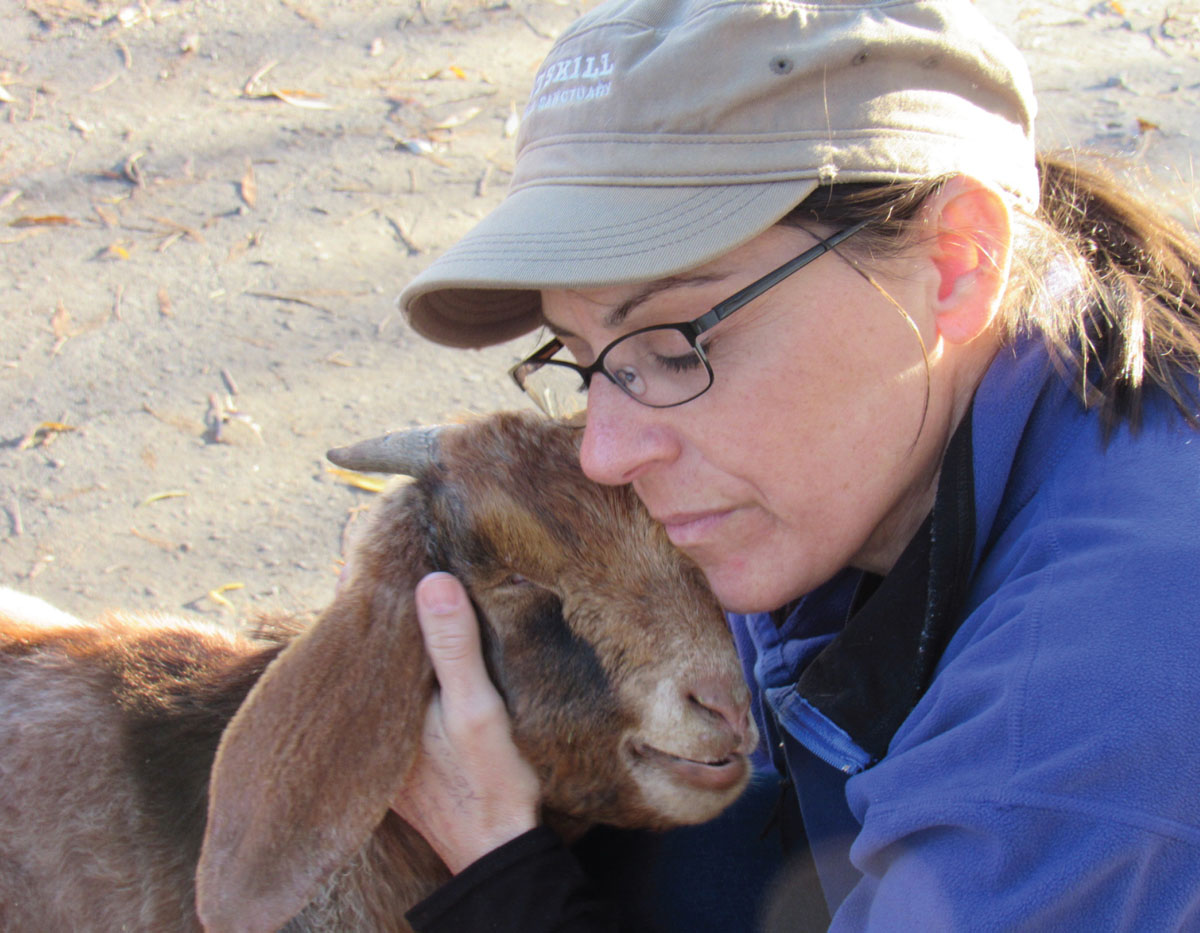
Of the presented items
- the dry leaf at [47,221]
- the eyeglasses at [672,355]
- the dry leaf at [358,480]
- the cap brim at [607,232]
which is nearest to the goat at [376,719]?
the eyeglasses at [672,355]

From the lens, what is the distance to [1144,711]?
1.58 m

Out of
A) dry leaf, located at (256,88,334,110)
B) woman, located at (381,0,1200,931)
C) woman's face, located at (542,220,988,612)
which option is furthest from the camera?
dry leaf, located at (256,88,334,110)

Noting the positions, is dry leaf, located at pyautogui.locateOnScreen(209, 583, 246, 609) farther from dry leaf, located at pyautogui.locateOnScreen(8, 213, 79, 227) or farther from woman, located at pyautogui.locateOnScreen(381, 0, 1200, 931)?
dry leaf, located at pyautogui.locateOnScreen(8, 213, 79, 227)

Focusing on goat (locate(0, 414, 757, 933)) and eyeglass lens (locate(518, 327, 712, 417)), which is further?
goat (locate(0, 414, 757, 933))

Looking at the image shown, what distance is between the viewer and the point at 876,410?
83.8 inches

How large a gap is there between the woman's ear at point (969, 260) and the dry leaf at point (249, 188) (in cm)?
569

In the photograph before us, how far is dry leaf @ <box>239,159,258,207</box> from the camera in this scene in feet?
22.9

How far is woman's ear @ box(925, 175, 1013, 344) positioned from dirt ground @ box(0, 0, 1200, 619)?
3.75 feet

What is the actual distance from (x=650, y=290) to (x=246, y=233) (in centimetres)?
523

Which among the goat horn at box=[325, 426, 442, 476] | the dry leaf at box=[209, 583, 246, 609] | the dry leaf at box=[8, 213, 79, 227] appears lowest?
the dry leaf at box=[209, 583, 246, 609]

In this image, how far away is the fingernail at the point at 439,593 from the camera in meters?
2.43

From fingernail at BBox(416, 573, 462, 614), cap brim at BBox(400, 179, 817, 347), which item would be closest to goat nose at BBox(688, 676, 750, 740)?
fingernail at BBox(416, 573, 462, 614)

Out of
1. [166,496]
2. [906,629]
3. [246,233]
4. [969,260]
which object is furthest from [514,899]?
[246,233]

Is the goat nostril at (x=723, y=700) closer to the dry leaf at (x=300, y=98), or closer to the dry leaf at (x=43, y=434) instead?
the dry leaf at (x=43, y=434)
